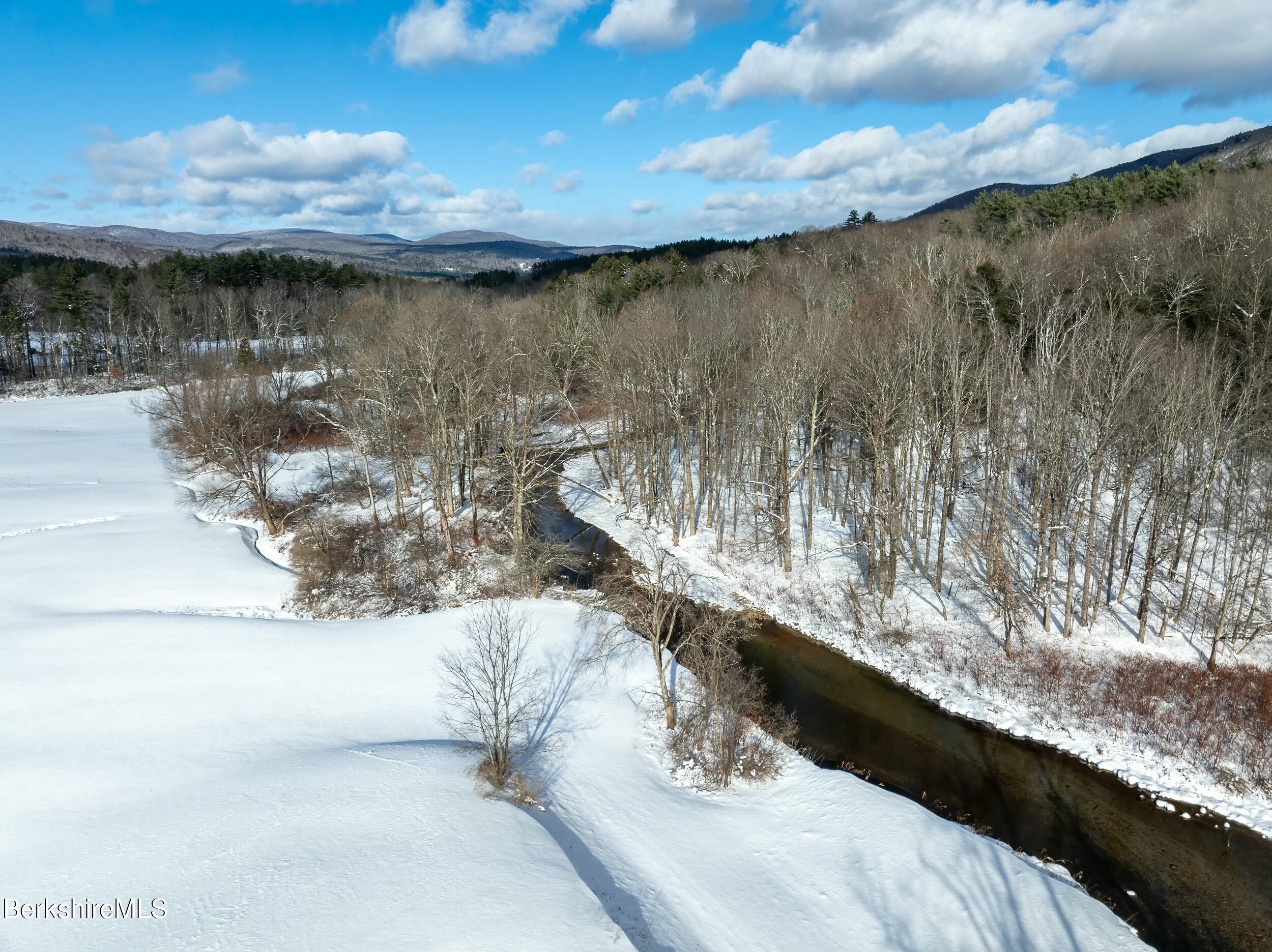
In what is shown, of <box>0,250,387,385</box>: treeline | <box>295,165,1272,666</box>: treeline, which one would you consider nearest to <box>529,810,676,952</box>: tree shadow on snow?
<box>295,165,1272,666</box>: treeline

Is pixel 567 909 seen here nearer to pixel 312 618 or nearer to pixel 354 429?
pixel 312 618

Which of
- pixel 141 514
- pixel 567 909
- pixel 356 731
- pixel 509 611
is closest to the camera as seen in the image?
pixel 567 909

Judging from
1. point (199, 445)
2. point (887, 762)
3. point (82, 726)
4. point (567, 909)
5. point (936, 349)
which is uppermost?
point (936, 349)

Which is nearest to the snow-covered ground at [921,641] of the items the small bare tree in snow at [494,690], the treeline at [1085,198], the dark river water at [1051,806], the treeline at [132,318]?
the dark river water at [1051,806]

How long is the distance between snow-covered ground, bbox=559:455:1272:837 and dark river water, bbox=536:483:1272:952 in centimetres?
51

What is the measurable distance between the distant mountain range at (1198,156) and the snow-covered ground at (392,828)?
91491 mm

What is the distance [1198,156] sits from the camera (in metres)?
144

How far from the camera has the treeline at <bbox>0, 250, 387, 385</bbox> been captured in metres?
73.7

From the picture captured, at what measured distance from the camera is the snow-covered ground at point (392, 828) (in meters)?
12.7

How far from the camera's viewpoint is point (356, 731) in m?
19.5

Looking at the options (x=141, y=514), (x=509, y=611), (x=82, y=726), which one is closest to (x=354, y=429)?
(x=141, y=514)

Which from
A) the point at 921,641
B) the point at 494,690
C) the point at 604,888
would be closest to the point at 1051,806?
the point at 921,641

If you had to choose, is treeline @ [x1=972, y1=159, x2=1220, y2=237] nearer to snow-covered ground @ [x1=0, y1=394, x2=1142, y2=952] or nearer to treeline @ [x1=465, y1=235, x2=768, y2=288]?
treeline @ [x1=465, y1=235, x2=768, y2=288]

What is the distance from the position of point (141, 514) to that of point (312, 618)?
16.9 m
